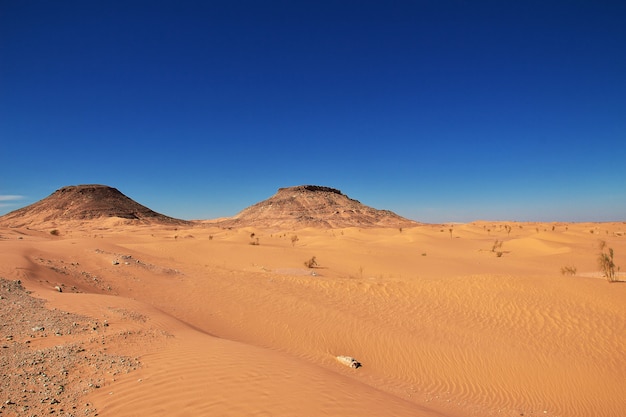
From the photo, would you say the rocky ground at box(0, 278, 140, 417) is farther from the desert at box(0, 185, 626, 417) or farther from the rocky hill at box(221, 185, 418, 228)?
the rocky hill at box(221, 185, 418, 228)

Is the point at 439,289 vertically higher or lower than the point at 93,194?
lower

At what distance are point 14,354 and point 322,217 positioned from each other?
68144 millimetres

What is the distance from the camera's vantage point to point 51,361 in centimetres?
468

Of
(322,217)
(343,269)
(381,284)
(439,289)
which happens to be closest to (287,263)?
(343,269)

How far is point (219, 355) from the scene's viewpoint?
548 cm

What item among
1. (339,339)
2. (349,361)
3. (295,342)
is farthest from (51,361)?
(339,339)

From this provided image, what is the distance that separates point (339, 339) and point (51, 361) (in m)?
6.50

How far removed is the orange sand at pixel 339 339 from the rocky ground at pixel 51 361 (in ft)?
0.69

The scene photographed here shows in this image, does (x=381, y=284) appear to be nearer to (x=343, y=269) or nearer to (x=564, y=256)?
(x=343, y=269)

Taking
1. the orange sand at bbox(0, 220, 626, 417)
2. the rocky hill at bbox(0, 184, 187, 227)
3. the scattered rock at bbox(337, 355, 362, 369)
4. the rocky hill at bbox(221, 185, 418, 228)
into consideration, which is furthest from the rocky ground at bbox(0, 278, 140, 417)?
the rocky hill at bbox(0, 184, 187, 227)

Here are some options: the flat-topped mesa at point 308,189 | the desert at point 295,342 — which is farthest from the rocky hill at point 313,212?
the desert at point 295,342

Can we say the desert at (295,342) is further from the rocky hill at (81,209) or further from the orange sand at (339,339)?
the rocky hill at (81,209)

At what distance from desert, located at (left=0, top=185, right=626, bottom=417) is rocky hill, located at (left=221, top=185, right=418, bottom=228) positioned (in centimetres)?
4926

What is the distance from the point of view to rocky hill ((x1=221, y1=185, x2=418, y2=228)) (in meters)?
69.1
